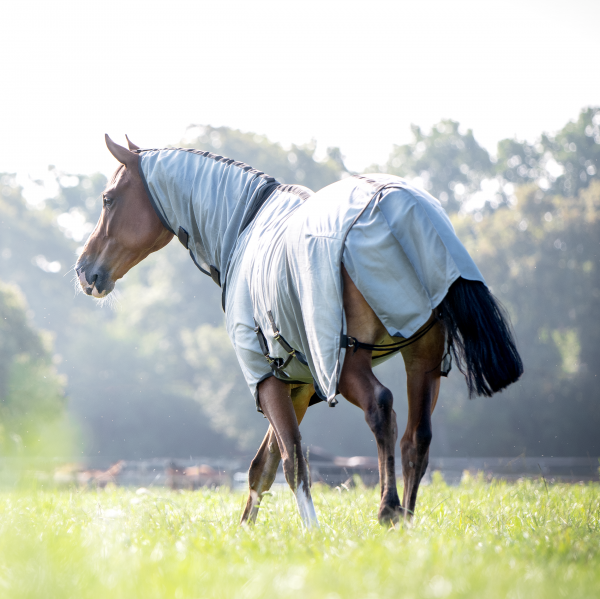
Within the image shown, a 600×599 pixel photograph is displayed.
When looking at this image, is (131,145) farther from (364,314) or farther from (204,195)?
(364,314)

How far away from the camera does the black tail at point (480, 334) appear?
300cm

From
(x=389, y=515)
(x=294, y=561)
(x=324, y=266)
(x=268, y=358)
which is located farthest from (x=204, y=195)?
(x=294, y=561)

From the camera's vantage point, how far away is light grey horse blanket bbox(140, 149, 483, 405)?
2.99 meters

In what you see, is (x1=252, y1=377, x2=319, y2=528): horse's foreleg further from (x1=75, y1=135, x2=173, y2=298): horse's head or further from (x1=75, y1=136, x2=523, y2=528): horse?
(x1=75, y1=135, x2=173, y2=298): horse's head

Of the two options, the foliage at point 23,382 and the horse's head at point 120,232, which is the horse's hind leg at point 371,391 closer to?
the horse's head at point 120,232

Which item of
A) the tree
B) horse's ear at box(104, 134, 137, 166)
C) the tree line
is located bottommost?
the tree line

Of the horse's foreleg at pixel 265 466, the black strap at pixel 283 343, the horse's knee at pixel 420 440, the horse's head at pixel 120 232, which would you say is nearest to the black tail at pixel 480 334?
the horse's knee at pixel 420 440

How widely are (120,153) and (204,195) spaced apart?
0.82 m

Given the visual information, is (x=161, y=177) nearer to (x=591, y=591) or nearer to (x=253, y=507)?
(x=253, y=507)

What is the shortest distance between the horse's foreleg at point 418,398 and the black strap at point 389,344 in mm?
57

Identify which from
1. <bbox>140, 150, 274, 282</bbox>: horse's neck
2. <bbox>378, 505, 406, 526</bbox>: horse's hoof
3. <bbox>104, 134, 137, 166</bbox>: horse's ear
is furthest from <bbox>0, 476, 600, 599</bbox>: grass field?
<bbox>104, 134, 137, 166</bbox>: horse's ear

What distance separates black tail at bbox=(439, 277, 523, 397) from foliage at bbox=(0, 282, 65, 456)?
14751 millimetres

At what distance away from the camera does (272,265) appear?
3.45 meters

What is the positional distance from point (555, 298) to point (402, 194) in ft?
94.0
